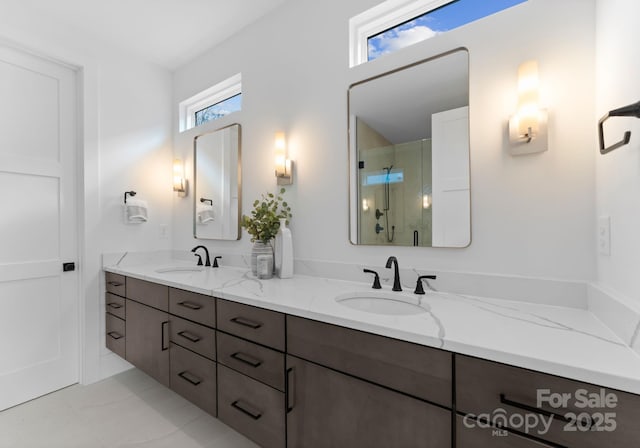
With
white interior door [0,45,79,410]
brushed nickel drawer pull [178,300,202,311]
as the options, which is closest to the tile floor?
white interior door [0,45,79,410]

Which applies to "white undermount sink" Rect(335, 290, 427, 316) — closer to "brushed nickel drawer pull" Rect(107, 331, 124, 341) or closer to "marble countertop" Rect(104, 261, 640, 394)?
"marble countertop" Rect(104, 261, 640, 394)

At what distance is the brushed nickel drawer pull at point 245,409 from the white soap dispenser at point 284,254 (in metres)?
0.71

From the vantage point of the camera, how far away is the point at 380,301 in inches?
58.6

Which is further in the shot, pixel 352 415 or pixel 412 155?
pixel 412 155

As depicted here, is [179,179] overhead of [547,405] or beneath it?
overhead

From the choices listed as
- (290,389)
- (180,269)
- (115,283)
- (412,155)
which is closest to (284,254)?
(290,389)

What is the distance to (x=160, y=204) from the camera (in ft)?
9.34

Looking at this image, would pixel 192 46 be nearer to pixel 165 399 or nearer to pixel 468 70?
pixel 468 70

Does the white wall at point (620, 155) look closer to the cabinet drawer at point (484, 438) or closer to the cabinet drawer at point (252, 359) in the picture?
the cabinet drawer at point (484, 438)

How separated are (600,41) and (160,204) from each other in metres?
3.07

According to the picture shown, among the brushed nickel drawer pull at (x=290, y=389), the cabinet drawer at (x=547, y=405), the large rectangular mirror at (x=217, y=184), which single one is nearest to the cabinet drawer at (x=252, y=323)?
the brushed nickel drawer pull at (x=290, y=389)

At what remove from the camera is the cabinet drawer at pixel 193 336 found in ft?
5.18

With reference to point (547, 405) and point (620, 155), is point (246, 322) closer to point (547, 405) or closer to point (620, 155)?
point (547, 405)

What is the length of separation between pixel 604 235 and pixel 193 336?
6.17ft
